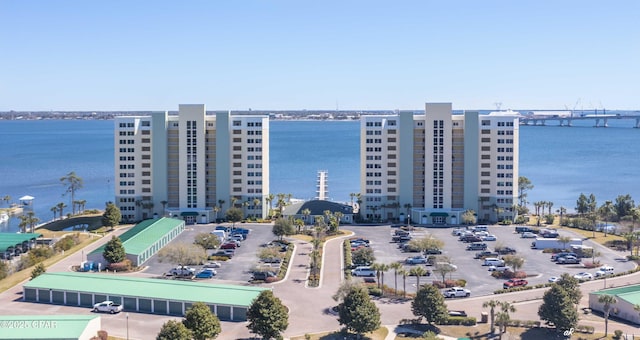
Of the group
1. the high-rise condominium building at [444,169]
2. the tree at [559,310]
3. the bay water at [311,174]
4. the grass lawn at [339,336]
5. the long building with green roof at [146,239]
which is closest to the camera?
the grass lawn at [339,336]

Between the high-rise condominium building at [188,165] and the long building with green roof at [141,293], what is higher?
the high-rise condominium building at [188,165]

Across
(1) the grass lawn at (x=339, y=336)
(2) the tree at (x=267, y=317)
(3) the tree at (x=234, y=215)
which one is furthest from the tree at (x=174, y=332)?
(3) the tree at (x=234, y=215)

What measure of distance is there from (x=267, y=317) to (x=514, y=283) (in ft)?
67.5

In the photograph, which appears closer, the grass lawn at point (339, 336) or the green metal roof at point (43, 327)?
the green metal roof at point (43, 327)

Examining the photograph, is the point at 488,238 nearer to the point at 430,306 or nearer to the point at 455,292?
the point at 455,292

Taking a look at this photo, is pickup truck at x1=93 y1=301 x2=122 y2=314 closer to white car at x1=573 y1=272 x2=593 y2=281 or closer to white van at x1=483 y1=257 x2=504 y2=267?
white van at x1=483 y1=257 x2=504 y2=267

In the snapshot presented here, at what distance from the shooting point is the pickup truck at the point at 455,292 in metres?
46.3

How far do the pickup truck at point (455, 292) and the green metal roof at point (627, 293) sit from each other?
326 inches

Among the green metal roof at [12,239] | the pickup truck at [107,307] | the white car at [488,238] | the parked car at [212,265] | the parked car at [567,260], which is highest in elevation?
the green metal roof at [12,239]

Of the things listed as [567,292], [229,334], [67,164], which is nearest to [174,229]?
[229,334]

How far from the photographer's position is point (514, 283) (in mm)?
48875

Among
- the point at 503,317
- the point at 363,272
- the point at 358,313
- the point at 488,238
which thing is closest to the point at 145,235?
the point at 363,272

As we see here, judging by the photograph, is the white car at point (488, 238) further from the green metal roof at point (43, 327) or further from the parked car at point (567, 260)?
the green metal roof at point (43, 327)

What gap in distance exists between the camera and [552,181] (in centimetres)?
13138
